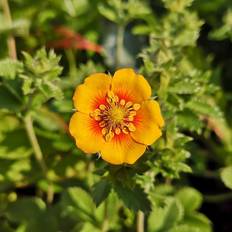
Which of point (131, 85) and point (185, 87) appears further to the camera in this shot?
point (185, 87)

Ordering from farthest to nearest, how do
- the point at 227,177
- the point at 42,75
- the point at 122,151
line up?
the point at 227,177
the point at 42,75
the point at 122,151

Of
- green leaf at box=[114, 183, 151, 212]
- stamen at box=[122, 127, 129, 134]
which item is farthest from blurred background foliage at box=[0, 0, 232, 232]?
stamen at box=[122, 127, 129, 134]

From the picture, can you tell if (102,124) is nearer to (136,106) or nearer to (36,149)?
(136,106)

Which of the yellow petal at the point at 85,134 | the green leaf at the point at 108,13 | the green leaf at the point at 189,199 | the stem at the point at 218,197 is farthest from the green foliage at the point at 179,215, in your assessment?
the green leaf at the point at 108,13

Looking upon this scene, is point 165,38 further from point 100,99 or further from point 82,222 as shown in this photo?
point 82,222

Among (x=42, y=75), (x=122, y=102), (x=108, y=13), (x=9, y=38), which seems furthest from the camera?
(x=9, y=38)

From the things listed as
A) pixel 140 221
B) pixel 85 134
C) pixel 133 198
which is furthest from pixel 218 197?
pixel 85 134

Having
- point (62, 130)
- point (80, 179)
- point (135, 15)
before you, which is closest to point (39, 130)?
point (62, 130)

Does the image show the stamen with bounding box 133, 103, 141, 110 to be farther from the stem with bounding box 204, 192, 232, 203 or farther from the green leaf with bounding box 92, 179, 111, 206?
the stem with bounding box 204, 192, 232, 203

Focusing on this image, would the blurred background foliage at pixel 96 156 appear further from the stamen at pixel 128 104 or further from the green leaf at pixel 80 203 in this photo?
the stamen at pixel 128 104
